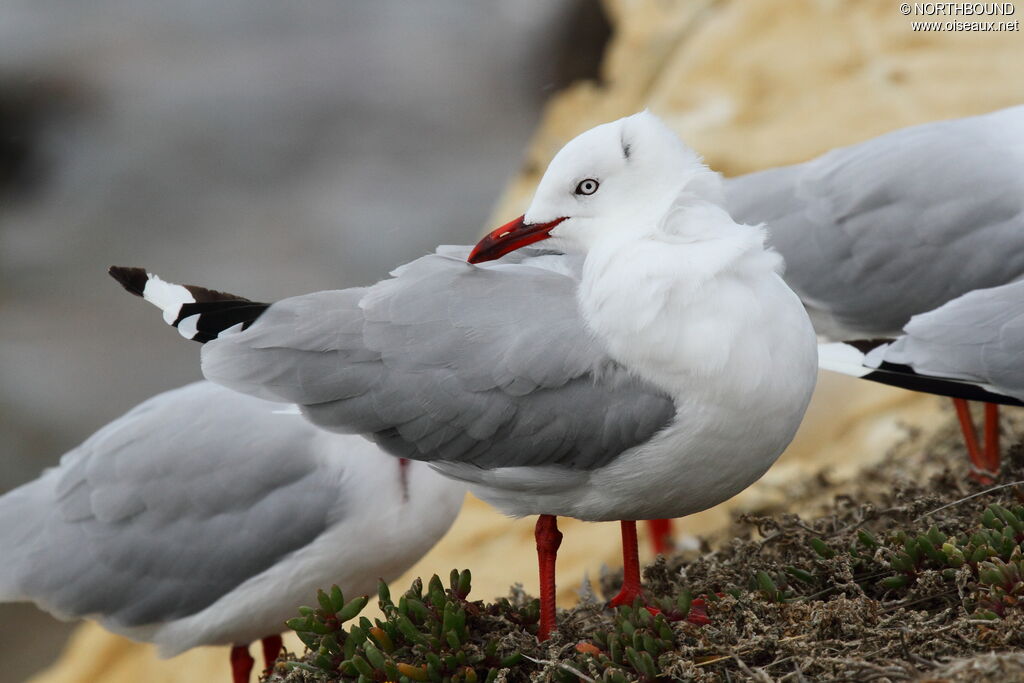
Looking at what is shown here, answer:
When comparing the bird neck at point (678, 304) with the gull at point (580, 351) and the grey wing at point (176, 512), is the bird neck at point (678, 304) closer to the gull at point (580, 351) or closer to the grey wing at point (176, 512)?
the gull at point (580, 351)

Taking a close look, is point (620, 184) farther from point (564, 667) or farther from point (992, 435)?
point (992, 435)

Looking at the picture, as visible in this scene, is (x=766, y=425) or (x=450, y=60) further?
(x=450, y=60)

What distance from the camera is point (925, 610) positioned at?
10.0ft

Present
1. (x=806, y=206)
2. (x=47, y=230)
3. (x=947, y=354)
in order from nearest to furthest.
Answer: (x=947, y=354) → (x=806, y=206) → (x=47, y=230)

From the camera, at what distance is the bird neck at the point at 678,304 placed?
2848 millimetres

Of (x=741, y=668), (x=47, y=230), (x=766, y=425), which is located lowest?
(x=741, y=668)

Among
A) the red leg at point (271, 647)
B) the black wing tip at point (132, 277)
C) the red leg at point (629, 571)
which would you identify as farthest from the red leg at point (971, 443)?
the black wing tip at point (132, 277)

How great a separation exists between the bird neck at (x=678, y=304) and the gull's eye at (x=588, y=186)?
0.68 ft

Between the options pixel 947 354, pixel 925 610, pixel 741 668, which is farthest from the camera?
pixel 947 354

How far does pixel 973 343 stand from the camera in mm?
3598

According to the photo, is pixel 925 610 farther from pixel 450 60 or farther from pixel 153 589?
pixel 450 60

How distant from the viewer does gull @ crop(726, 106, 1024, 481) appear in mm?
4367

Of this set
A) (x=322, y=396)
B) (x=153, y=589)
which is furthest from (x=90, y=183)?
(x=322, y=396)

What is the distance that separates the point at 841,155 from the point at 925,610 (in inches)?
92.4
